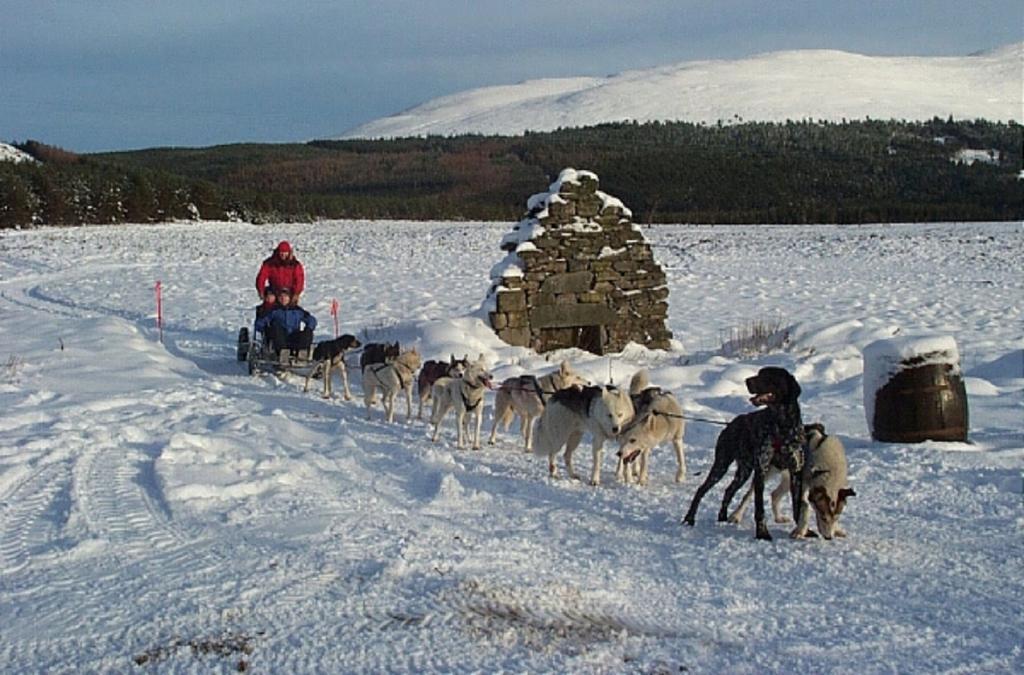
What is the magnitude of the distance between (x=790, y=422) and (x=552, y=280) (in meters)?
9.94

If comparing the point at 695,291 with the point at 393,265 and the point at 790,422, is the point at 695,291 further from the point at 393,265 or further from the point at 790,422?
the point at 790,422

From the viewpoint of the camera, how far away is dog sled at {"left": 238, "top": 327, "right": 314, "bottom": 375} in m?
14.3

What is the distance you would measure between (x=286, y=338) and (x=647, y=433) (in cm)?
744

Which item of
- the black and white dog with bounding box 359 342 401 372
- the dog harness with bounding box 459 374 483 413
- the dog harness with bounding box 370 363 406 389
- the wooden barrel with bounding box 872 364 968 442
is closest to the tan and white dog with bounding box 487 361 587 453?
the dog harness with bounding box 459 374 483 413

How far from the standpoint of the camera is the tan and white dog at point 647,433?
837 centimetres

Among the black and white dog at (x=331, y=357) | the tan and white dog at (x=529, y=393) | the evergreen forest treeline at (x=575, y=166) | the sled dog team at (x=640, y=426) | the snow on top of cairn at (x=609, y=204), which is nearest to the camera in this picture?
the sled dog team at (x=640, y=426)

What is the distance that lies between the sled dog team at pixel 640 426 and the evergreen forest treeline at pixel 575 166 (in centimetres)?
5183

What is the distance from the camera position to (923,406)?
9.43m

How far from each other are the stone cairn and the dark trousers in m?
3.18

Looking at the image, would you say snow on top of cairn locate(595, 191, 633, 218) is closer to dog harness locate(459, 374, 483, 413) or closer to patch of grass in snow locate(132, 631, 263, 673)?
dog harness locate(459, 374, 483, 413)

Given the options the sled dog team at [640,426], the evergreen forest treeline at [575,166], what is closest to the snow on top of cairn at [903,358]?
the sled dog team at [640,426]

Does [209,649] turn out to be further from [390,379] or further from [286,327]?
[286,327]

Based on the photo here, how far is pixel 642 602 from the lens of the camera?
557 cm

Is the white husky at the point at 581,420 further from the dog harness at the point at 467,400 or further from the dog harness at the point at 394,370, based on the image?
the dog harness at the point at 394,370
